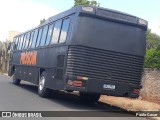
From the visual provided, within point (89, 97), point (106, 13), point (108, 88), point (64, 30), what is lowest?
point (89, 97)

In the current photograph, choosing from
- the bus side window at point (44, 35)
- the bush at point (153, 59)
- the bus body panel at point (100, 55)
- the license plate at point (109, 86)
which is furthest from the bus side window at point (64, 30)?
the bush at point (153, 59)

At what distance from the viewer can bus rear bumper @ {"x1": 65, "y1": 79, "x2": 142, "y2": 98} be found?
13453 millimetres

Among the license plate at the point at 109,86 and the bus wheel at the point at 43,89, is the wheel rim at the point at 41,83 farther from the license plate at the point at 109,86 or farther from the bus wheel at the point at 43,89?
the license plate at the point at 109,86

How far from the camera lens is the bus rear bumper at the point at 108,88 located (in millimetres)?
13453

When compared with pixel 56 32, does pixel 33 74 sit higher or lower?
lower

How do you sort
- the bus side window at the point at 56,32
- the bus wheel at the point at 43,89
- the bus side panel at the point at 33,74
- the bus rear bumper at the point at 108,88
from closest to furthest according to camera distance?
1. the bus rear bumper at the point at 108,88
2. the bus side window at the point at 56,32
3. the bus wheel at the point at 43,89
4. the bus side panel at the point at 33,74

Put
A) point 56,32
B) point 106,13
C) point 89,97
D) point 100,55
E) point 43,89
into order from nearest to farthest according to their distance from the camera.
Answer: point 100,55 < point 106,13 < point 56,32 < point 43,89 < point 89,97

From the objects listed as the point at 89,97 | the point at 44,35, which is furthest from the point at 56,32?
the point at 89,97

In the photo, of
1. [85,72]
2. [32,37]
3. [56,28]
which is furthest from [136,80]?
[32,37]

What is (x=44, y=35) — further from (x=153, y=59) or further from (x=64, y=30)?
(x=153, y=59)

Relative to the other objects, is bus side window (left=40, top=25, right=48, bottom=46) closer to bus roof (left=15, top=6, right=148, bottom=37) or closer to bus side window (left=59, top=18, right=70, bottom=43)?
bus side window (left=59, top=18, right=70, bottom=43)

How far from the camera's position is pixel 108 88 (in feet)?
45.4

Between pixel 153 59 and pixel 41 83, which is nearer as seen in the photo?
pixel 41 83

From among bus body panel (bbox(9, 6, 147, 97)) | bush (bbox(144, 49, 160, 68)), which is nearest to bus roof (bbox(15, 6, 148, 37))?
bus body panel (bbox(9, 6, 147, 97))
